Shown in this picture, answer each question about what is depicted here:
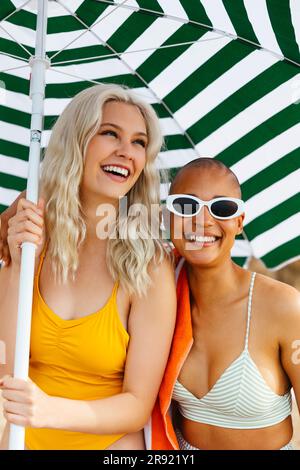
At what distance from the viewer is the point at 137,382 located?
2.36 m

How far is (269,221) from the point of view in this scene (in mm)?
3260

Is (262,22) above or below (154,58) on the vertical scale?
below

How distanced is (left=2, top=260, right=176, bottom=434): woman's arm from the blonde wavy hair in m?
0.08

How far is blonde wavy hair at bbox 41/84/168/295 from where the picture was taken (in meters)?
2.57

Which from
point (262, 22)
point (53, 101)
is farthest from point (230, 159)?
point (53, 101)

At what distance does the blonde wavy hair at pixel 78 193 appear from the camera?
257 centimetres

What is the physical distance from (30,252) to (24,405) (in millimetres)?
542

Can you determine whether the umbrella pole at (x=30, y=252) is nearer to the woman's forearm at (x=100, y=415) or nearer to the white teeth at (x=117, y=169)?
the woman's forearm at (x=100, y=415)

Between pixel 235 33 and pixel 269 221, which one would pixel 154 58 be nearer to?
pixel 235 33

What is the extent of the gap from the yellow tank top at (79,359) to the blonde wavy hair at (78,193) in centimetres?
19

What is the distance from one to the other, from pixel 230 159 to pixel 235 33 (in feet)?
2.11

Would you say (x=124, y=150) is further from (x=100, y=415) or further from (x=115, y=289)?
(x=100, y=415)

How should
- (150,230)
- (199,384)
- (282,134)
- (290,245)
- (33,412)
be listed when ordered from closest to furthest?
(33,412) < (199,384) < (150,230) < (282,134) < (290,245)

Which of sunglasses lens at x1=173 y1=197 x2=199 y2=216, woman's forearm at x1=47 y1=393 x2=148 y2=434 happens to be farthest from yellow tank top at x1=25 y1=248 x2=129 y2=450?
sunglasses lens at x1=173 y1=197 x2=199 y2=216
